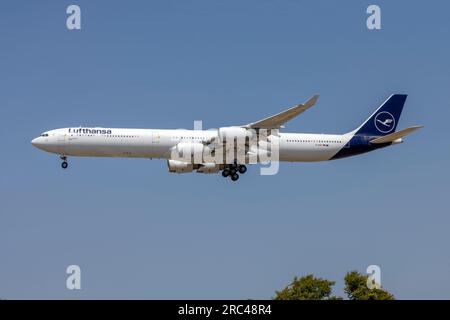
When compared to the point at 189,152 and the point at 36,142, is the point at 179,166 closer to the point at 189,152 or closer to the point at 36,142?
the point at 189,152

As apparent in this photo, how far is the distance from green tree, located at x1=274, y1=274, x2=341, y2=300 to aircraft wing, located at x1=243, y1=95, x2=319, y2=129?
41.6 feet

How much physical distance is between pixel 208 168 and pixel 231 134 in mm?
4400

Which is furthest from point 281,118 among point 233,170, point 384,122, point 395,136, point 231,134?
point 384,122

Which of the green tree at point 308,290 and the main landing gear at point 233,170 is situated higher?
the main landing gear at point 233,170

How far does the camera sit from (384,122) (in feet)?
236

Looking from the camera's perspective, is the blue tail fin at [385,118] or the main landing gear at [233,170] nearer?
the main landing gear at [233,170]

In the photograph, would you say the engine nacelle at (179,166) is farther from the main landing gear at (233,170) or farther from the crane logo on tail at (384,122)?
the crane logo on tail at (384,122)

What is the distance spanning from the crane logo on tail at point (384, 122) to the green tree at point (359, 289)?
13.6 metres

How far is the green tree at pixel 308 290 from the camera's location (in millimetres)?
64250

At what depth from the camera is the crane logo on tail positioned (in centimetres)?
7125

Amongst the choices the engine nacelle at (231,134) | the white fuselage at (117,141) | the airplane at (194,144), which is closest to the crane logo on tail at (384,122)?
the airplane at (194,144)
